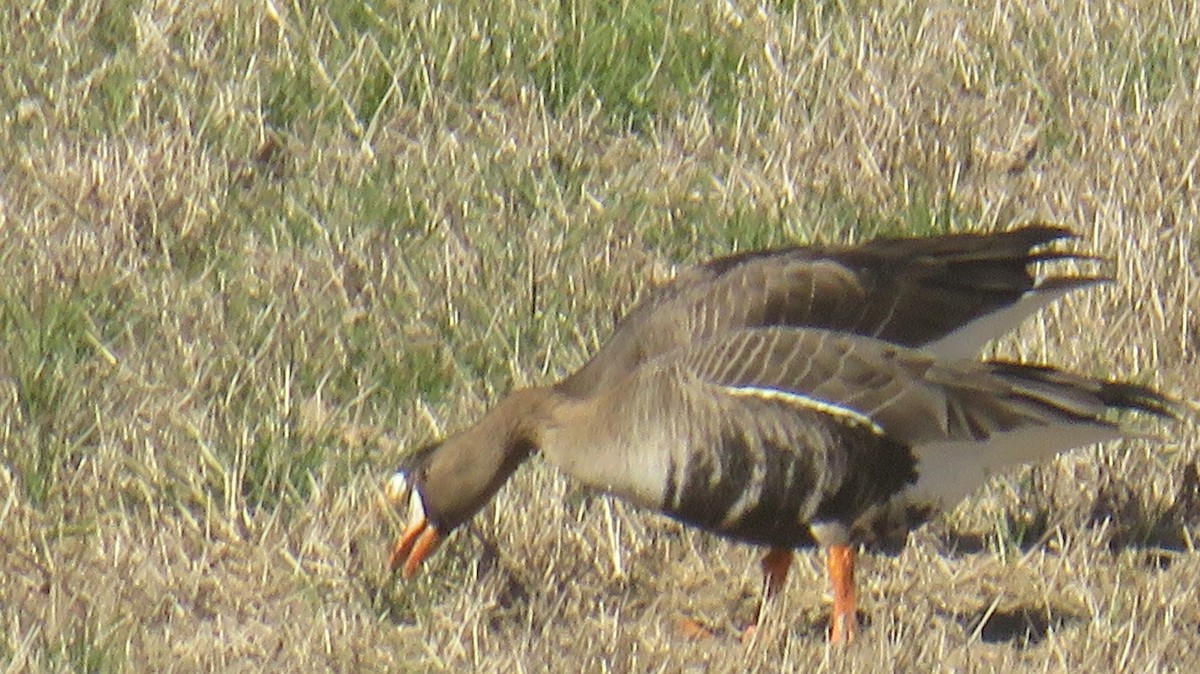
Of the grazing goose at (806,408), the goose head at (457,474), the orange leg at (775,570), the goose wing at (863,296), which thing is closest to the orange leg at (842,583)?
the grazing goose at (806,408)

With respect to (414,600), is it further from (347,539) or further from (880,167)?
(880,167)

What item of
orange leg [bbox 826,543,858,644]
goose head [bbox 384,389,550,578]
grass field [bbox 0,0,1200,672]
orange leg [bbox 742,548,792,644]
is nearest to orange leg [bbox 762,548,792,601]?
orange leg [bbox 742,548,792,644]

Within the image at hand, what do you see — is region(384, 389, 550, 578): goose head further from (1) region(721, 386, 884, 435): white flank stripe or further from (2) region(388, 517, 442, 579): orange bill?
(1) region(721, 386, 884, 435): white flank stripe

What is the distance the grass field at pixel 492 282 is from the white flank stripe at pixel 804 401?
499 millimetres

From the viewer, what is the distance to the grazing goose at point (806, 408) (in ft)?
18.5

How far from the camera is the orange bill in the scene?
19.1 ft

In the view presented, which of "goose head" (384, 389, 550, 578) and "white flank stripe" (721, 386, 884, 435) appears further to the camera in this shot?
"goose head" (384, 389, 550, 578)

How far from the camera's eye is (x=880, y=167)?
26.0 ft

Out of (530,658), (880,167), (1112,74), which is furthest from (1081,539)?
(1112,74)

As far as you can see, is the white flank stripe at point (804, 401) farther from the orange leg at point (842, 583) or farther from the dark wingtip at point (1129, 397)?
the dark wingtip at point (1129, 397)

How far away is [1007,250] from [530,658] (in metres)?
1.63

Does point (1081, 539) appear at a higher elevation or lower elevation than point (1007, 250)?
lower

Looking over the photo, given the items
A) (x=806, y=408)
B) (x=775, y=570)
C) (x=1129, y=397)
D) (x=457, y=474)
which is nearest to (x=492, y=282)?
(x=457, y=474)

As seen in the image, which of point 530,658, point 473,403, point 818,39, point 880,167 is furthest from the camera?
point 818,39
